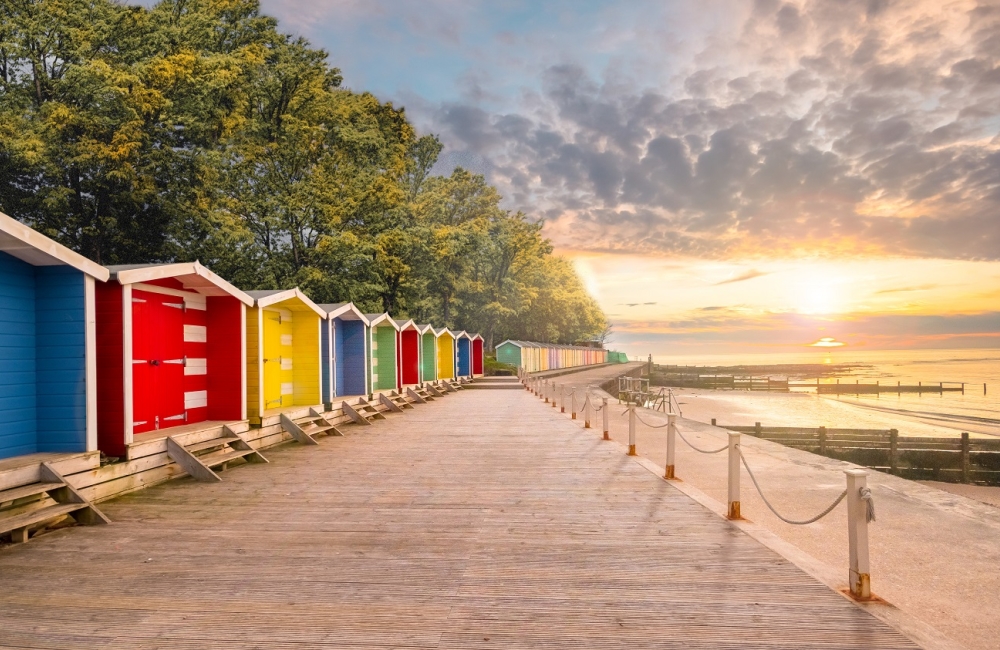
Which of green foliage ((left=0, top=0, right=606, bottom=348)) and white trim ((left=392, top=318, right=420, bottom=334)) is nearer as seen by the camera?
white trim ((left=392, top=318, right=420, bottom=334))

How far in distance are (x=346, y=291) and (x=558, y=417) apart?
50.3ft

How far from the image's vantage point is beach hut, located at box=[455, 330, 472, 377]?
118 feet

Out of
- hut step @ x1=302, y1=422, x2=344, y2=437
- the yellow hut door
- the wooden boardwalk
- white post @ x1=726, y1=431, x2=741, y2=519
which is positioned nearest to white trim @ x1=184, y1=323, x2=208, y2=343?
the yellow hut door

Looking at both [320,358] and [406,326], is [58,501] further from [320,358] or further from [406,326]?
[406,326]

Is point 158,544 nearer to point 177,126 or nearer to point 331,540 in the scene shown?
point 331,540

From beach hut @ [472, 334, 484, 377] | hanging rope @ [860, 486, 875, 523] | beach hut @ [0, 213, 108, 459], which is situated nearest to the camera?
hanging rope @ [860, 486, 875, 523]

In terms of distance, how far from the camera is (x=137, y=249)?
2627cm

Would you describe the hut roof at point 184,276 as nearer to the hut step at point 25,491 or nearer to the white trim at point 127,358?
the white trim at point 127,358

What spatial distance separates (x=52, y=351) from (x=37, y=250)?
130cm

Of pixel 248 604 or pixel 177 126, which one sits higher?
pixel 177 126

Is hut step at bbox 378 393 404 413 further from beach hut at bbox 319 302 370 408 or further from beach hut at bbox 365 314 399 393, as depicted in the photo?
beach hut at bbox 365 314 399 393

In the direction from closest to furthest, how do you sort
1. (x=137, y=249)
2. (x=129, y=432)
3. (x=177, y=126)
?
(x=129, y=432) → (x=137, y=249) → (x=177, y=126)

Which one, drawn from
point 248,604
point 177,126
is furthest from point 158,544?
point 177,126

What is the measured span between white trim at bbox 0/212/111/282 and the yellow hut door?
5.55m
